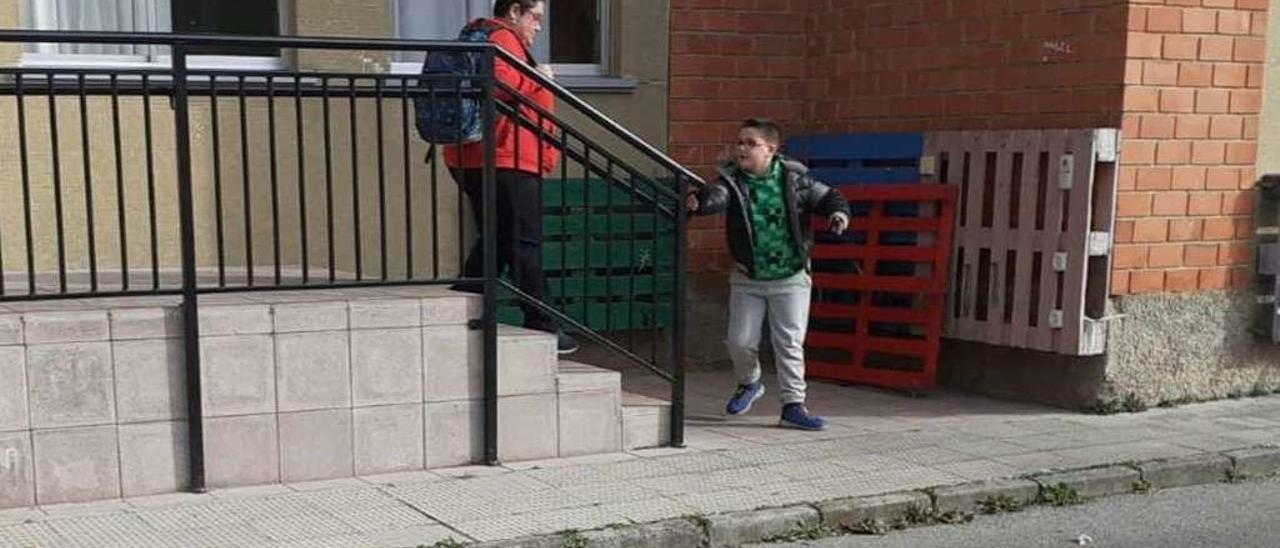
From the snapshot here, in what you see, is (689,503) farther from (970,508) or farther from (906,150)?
(906,150)

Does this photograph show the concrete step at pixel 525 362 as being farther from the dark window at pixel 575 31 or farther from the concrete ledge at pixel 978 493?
the dark window at pixel 575 31

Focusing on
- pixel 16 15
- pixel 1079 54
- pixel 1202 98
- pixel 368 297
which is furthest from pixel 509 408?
pixel 1202 98

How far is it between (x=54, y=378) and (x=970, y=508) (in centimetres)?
383

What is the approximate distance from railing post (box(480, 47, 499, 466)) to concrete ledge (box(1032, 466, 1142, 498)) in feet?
8.27

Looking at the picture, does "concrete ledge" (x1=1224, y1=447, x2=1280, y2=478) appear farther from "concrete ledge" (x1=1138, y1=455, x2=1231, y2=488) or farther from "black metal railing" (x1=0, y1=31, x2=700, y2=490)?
"black metal railing" (x1=0, y1=31, x2=700, y2=490)

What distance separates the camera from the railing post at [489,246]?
5.55 meters

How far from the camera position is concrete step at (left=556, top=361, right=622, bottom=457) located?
19.1 feet

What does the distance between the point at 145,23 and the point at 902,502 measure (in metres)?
4.72

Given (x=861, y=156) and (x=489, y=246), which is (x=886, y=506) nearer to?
(x=489, y=246)

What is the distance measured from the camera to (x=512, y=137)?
5867mm

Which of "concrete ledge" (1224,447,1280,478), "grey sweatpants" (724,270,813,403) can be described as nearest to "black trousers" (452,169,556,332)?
"grey sweatpants" (724,270,813,403)

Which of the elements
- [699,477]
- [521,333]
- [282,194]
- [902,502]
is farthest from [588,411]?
[282,194]

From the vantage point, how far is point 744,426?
6.71 m

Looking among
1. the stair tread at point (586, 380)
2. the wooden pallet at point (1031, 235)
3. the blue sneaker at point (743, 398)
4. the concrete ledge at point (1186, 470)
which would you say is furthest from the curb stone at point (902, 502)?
the blue sneaker at point (743, 398)
